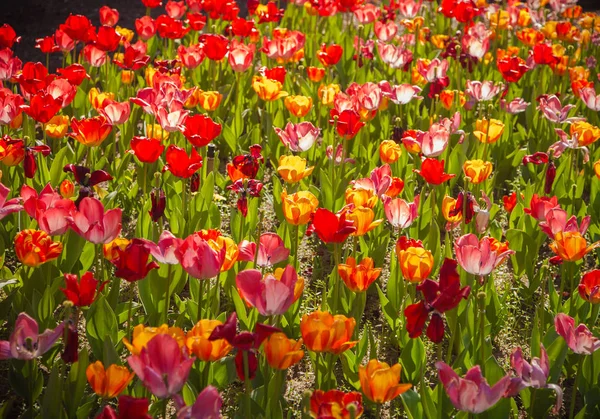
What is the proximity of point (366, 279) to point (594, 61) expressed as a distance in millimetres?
3495

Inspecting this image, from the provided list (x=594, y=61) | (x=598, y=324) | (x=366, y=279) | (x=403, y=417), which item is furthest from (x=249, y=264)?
(x=594, y=61)

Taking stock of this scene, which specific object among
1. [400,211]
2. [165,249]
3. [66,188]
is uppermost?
[165,249]

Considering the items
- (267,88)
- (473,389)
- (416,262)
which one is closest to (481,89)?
(267,88)

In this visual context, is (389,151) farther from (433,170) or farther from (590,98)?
(590,98)

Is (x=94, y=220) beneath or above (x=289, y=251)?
above

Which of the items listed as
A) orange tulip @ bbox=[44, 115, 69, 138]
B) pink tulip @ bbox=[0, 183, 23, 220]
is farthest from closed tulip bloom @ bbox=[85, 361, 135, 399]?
orange tulip @ bbox=[44, 115, 69, 138]

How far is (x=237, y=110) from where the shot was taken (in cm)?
413

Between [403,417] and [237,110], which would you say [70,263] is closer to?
[403,417]

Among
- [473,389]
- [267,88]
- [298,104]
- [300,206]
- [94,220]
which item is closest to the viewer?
[473,389]

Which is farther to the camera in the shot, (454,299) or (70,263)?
(70,263)

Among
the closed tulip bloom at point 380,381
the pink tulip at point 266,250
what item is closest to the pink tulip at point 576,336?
the closed tulip bloom at point 380,381

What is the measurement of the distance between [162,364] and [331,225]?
2.52 ft

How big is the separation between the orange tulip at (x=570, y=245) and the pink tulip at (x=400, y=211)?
19.4 inches

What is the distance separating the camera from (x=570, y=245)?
2.52 m
